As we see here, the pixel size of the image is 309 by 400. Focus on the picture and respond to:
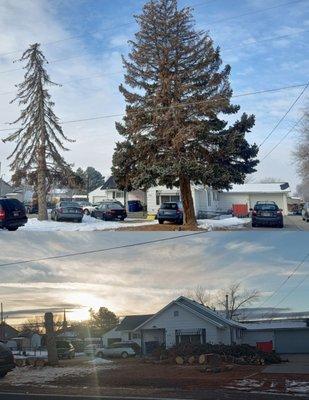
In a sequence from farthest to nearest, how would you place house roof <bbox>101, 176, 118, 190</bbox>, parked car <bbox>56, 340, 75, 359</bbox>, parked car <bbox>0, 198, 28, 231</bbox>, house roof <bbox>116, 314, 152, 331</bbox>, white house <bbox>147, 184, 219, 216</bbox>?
house roof <bbox>116, 314, 152, 331</bbox>, parked car <bbox>56, 340, 75, 359</bbox>, house roof <bbox>101, 176, 118, 190</bbox>, white house <bbox>147, 184, 219, 216</bbox>, parked car <bbox>0, 198, 28, 231</bbox>

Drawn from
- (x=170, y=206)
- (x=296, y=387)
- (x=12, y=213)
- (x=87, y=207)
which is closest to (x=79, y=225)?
(x=87, y=207)

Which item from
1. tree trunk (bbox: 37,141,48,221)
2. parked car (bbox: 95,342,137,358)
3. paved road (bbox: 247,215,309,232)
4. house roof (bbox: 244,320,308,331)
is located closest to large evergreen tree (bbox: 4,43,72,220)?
tree trunk (bbox: 37,141,48,221)

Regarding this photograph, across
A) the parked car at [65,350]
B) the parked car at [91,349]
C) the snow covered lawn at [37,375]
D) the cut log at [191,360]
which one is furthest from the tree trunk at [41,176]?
the parked car at [91,349]

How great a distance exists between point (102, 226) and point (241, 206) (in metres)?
3.63

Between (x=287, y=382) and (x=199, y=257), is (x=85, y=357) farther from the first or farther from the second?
(x=287, y=382)

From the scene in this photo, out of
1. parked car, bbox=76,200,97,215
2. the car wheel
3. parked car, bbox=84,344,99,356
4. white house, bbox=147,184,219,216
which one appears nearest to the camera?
the car wheel

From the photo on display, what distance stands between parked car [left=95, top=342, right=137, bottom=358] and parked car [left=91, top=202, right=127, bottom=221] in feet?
46.6

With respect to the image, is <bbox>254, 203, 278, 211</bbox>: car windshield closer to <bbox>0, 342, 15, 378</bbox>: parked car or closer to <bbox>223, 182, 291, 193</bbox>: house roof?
<bbox>223, 182, 291, 193</bbox>: house roof

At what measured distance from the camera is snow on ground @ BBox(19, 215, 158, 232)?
12.1 metres

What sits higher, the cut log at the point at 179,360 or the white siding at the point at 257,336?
the cut log at the point at 179,360

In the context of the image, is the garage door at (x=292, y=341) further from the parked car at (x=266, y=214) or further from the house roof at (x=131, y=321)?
the parked car at (x=266, y=214)

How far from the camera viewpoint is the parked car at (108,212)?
46.6ft

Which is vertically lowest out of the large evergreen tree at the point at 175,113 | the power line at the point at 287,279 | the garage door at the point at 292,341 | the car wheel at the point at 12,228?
the garage door at the point at 292,341

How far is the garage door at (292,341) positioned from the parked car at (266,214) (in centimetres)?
1961
